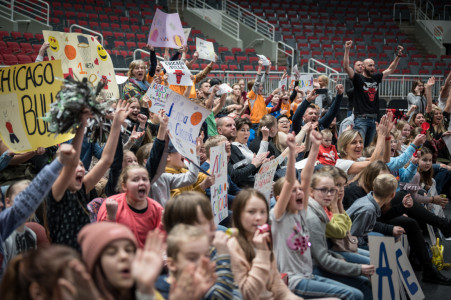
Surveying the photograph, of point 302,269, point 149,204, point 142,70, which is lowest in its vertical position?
point 302,269

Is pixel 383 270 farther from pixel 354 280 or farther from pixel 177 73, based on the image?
pixel 177 73

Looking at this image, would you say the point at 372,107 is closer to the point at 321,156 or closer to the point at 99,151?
the point at 321,156

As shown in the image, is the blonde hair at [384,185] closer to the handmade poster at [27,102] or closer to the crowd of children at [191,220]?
the crowd of children at [191,220]

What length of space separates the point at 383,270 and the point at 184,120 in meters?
1.96

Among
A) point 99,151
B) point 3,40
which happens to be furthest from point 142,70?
point 3,40

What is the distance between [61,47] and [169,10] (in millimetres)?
14039

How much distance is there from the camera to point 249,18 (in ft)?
66.2

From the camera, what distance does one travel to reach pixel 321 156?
6543 millimetres

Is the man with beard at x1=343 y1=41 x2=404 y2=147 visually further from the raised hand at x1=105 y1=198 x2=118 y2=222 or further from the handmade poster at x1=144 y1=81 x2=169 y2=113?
the raised hand at x1=105 y1=198 x2=118 y2=222

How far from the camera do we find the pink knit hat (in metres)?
2.37

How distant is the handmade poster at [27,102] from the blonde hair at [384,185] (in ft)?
8.65

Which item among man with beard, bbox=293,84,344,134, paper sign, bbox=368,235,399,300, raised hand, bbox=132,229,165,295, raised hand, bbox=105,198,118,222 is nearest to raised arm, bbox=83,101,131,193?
raised hand, bbox=105,198,118,222

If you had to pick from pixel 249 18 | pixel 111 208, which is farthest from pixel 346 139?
pixel 249 18

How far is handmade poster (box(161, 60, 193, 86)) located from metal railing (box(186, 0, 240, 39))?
12314 millimetres
